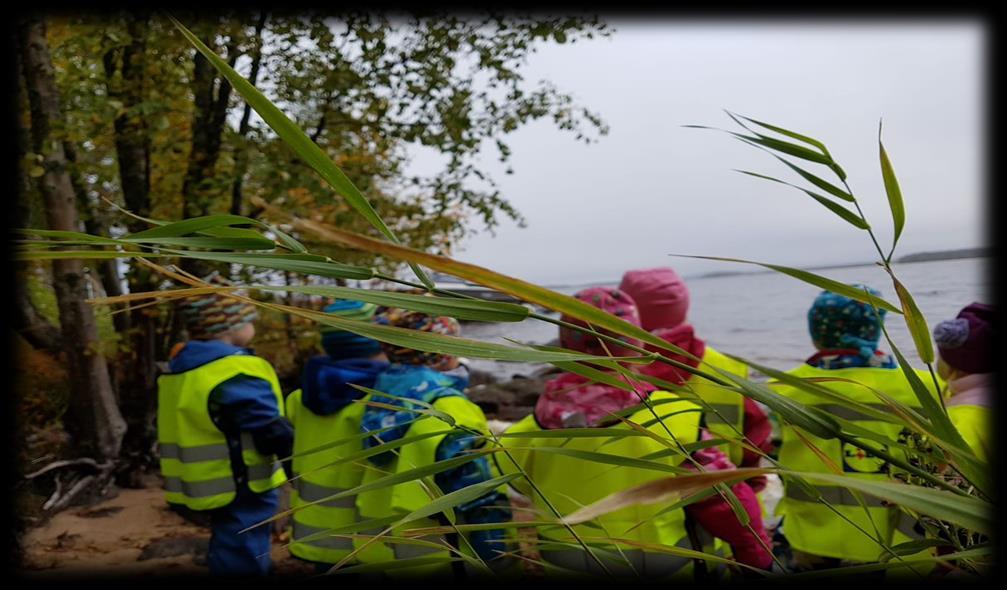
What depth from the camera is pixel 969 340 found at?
2.73m

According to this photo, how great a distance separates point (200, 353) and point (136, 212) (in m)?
3.40

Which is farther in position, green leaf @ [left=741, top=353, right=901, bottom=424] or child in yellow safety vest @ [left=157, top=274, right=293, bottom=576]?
child in yellow safety vest @ [left=157, top=274, right=293, bottom=576]

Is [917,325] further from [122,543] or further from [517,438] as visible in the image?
[122,543]

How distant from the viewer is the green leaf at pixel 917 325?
31.8 inches

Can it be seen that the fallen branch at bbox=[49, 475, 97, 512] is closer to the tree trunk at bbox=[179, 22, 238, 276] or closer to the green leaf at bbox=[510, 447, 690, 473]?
the tree trunk at bbox=[179, 22, 238, 276]

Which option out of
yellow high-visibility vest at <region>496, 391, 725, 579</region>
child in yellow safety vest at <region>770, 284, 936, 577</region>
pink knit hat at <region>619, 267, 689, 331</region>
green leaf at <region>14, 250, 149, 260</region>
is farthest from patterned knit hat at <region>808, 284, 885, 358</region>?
green leaf at <region>14, 250, 149, 260</region>

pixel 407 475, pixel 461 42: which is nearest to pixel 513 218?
pixel 461 42

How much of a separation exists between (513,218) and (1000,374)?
452 cm

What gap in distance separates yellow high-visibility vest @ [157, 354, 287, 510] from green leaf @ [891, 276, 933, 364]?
307 centimetres

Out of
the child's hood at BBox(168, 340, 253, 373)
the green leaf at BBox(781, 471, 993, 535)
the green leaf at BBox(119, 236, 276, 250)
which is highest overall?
the green leaf at BBox(119, 236, 276, 250)

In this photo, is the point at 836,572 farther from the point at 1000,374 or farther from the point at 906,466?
the point at 1000,374

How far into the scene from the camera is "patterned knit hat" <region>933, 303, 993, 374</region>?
271 centimetres

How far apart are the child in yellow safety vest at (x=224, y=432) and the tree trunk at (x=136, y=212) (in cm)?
157

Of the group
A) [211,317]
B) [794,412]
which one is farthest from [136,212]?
[794,412]
